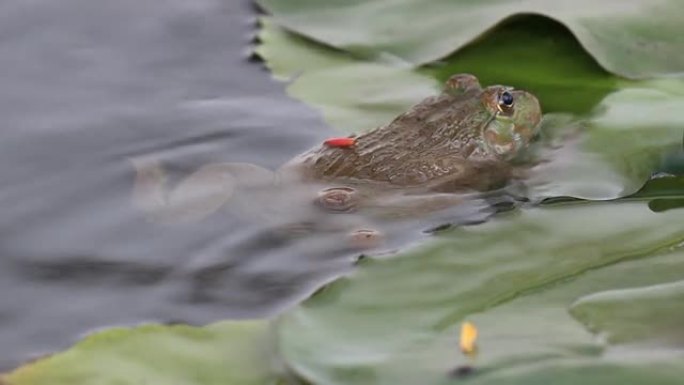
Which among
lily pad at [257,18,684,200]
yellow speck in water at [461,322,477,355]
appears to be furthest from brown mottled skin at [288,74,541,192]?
yellow speck in water at [461,322,477,355]

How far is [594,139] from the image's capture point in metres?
2.82

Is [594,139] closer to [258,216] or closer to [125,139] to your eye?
[258,216]

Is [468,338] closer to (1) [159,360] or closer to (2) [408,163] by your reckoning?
(1) [159,360]

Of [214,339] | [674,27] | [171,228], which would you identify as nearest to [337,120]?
[171,228]

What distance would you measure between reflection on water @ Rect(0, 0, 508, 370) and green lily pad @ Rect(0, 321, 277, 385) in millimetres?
193

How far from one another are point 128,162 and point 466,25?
0.91 m

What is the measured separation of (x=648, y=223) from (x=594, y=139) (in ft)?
1.52

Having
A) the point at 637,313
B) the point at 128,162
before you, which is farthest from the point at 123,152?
the point at 637,313

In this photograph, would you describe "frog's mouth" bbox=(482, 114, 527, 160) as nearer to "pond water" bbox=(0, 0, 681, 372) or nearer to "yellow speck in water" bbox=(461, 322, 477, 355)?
"pond water" bbox=(0, 0, 681, 372)

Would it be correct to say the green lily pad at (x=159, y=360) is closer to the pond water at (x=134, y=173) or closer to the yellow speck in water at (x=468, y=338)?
the pond water at (x=134, y=173)

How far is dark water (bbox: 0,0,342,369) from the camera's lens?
8.14ft

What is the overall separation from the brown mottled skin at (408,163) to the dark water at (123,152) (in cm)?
7

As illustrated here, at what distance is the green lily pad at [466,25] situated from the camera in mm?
3066

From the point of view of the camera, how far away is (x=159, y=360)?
6.94 ft
